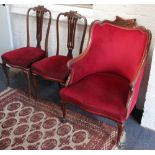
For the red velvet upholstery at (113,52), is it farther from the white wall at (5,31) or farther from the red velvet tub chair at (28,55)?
the white wall at (5,31)

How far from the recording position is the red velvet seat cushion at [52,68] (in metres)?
2.08

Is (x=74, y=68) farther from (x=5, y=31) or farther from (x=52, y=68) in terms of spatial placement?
(x=5, y=31)

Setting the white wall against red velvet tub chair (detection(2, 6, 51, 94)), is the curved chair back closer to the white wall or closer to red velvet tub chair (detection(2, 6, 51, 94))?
red velvet tub chair (detection(2, 6, 51, 94))

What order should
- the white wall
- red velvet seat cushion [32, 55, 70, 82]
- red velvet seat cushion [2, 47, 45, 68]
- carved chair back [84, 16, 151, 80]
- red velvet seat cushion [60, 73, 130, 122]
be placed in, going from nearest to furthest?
red velvet seat cushion [60, 73, 130, 122] < carved chair back [84, 16, 151, 80] < red velvet seat cushion [32, 55, 70, 82] < red velvet seat cushion [2, 47, 45, 68] < the white wall

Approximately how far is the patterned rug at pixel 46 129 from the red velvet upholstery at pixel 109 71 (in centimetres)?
32

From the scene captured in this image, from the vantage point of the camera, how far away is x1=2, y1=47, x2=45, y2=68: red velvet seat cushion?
2.31 m

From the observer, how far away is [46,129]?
2029mm

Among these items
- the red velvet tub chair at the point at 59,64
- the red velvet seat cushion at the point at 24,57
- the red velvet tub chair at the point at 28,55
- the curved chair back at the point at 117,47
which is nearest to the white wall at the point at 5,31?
the red velvet tub chair at the point at 28,55

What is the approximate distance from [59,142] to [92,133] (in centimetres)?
30

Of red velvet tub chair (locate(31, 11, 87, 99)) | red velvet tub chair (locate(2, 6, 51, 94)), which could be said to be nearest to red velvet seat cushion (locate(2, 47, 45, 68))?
red velvet tub chair (locate(2, 6, 51, 94))

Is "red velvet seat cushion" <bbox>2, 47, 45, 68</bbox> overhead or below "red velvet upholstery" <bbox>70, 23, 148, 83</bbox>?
below

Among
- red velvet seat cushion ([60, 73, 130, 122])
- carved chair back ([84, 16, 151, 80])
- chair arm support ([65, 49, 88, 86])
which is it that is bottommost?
red velvet seat cushion ([60, 73, 130, 122])

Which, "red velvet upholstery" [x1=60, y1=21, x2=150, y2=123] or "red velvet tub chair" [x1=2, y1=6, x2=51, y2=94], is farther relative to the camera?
"red velvet tub chair" [x1=2, y1=6, x2=51, y2=94]

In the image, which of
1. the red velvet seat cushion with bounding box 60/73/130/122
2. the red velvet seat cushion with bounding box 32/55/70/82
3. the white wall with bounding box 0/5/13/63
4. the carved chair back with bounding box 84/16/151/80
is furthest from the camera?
the white wall with bounding box 0/5/13/63
